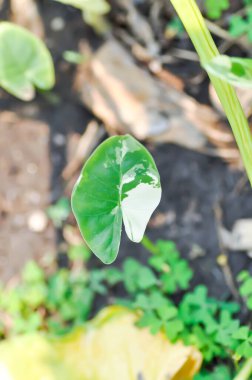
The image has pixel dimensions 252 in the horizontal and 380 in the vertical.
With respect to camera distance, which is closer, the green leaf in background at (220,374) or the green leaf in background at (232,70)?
the green leaf in background at (232,70)

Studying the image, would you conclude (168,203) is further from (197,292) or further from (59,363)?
(59,363)

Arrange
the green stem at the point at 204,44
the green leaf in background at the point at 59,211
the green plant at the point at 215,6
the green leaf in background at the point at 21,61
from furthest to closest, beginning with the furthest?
1. the green leaf in background at the point at 59,211
2. the green plant at the point at 215,6
3. the green leaf in background at the point at 21,61
4. the green stem at the point at 204,44

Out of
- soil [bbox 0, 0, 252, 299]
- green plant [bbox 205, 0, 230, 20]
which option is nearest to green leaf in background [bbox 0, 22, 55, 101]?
soil [bbox 0, 0, 252, 299]

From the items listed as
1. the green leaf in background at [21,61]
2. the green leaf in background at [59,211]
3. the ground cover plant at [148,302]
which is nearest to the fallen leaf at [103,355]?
the ground cover plant at [148,302]

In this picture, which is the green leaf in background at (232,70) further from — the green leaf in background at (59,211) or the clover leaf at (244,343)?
the green leaf in background at (59,211)

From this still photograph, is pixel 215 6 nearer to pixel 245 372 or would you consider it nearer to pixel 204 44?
pixel 204 44

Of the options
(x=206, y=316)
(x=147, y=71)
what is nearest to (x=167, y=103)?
(x=147, y=71)
